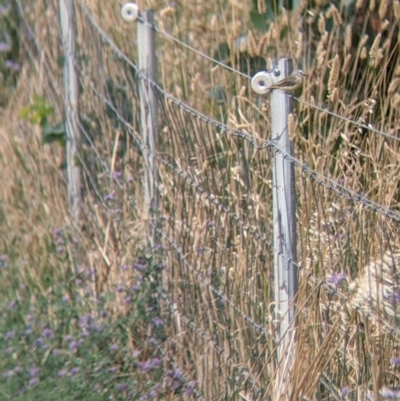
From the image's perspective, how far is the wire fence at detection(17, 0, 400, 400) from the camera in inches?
119

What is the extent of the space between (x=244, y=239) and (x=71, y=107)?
2387 mm

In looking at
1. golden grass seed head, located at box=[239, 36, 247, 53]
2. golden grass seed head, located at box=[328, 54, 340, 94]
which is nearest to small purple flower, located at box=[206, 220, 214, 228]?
golden grass seed head, located at box=[328, 54, 340, 94]

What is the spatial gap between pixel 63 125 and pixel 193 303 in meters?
2.18

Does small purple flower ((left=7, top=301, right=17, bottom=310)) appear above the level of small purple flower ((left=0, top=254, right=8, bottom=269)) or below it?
above

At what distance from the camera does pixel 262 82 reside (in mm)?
3111

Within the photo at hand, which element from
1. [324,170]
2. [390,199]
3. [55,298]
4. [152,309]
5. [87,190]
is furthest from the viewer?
[87,190]

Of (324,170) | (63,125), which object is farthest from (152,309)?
(63,125)

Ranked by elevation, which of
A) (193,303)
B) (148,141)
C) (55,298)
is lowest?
(55,298)

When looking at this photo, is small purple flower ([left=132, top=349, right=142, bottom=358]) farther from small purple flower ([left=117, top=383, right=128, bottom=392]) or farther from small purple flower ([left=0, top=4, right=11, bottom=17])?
small purple flower ([left=0, top=4, right=11, bottom=17])

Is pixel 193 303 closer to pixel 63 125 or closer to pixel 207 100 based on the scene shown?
pixel 207 100

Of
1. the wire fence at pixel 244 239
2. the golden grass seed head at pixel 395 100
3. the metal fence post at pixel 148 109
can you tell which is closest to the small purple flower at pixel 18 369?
the wire fence at pixel 244 239

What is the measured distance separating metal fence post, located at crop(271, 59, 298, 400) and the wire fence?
1.5 inches

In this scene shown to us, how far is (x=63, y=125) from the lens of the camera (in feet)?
19.1

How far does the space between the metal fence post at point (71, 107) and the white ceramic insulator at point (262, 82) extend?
259 cm
